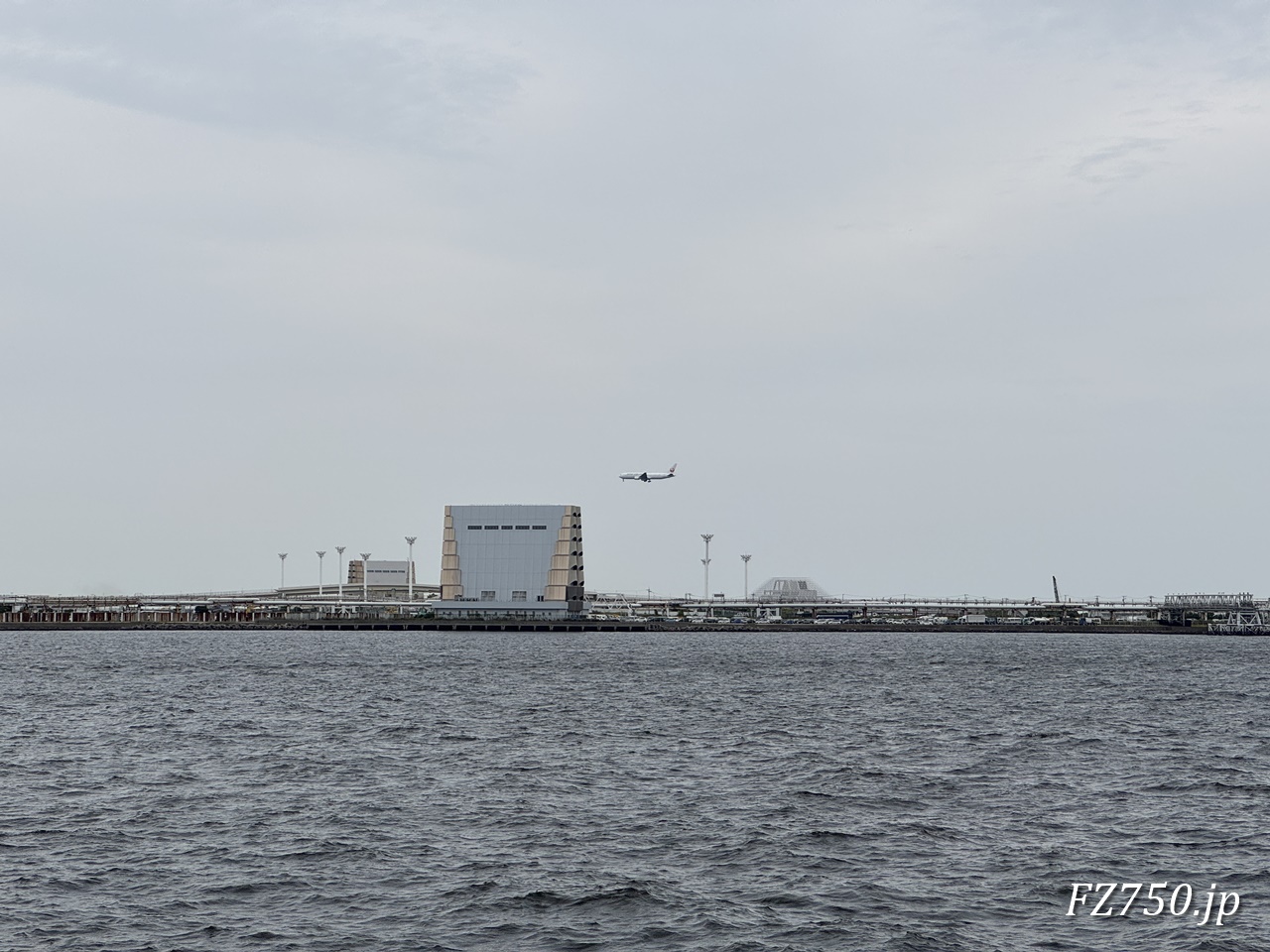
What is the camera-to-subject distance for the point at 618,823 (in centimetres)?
4966

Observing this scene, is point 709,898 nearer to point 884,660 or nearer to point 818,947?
point 818,947

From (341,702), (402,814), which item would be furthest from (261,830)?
(341,702)

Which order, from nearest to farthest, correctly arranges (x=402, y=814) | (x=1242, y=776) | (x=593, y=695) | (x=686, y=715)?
1. (x=402, y=814)
2. (x=1242, y=776)
3. (x=686, y=715)
4. (x=593, y=695)

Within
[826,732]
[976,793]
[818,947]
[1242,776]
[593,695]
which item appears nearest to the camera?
[818,947]

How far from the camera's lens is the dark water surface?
35.5 meters

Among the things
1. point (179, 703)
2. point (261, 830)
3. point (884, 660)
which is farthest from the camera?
point (884, 660)

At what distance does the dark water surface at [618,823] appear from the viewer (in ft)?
117

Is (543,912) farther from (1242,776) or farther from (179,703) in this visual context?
(179,703)

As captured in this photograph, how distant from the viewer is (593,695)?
11200cm

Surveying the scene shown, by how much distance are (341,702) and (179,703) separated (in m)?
12.0

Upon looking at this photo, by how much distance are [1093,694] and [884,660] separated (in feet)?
216

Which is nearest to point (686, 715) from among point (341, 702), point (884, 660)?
point (341, 702)

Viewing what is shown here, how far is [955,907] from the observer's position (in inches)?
1463

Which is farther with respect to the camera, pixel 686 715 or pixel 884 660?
pixel 884 660
